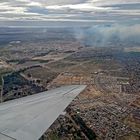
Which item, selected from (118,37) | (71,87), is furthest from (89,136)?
(118,37)

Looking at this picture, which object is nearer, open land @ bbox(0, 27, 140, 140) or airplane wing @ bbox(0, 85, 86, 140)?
airplane wing @ bbox(0, 85, 86, 140)

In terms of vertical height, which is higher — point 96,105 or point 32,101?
point 32,101

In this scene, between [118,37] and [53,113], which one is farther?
[118,37]

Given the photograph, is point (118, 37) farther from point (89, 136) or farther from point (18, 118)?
point (18, 118)

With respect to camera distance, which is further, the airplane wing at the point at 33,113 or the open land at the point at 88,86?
the open land at the point at 88,86

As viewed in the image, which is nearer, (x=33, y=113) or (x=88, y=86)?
(x=33, y=113)

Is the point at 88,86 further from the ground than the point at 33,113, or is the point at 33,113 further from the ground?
the point at 33,113

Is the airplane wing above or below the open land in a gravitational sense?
above

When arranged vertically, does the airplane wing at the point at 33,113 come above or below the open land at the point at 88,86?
above
